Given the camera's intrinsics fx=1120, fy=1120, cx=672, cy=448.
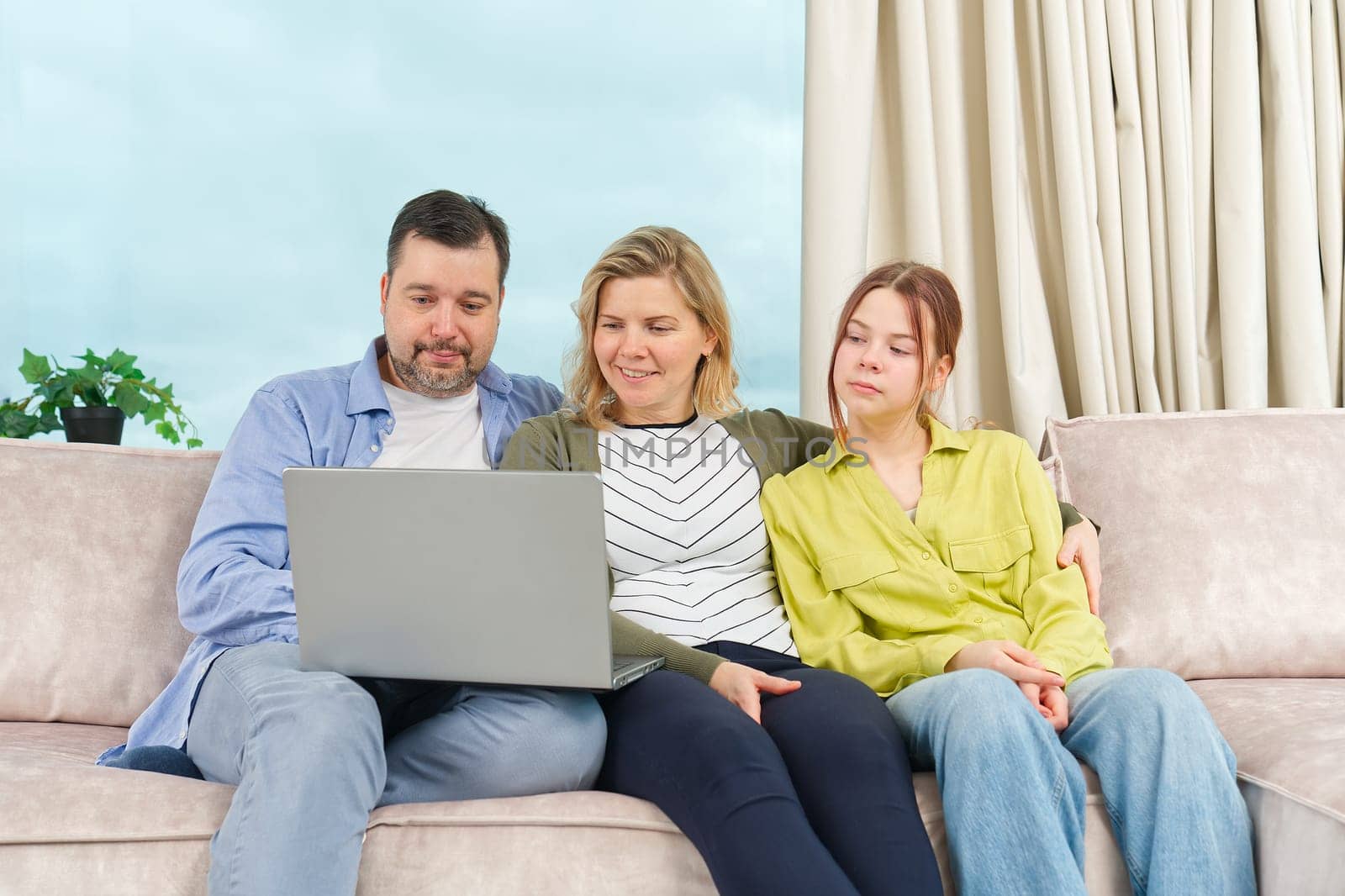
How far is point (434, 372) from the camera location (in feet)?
6.07

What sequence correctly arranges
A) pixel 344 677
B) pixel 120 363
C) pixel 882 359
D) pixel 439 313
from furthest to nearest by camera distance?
pixel 120 363 → pixel 439 313 → pixel 882 359 → pixel 344 677

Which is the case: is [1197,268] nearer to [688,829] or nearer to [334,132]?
[688,829]

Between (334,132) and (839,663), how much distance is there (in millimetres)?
2085

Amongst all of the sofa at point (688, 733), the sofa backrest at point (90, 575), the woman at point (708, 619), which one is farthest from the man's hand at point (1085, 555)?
the sofa backrest at point (90, 575)

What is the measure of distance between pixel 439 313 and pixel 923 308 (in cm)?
77

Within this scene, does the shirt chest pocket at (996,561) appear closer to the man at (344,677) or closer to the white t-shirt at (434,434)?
the man at (344,677)

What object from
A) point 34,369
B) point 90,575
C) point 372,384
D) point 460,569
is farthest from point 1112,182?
point 34,369

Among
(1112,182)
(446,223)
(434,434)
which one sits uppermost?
(1112,182)

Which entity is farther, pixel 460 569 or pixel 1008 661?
pixel 1008 661

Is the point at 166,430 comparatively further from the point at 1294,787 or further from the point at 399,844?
the point at 1294,787

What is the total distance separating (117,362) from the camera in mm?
2428

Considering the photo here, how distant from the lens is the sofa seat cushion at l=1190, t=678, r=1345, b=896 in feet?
3.98

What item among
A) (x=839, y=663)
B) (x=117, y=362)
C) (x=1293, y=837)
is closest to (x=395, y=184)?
(x=117, y=362)

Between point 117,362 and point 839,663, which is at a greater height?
point 117,362
